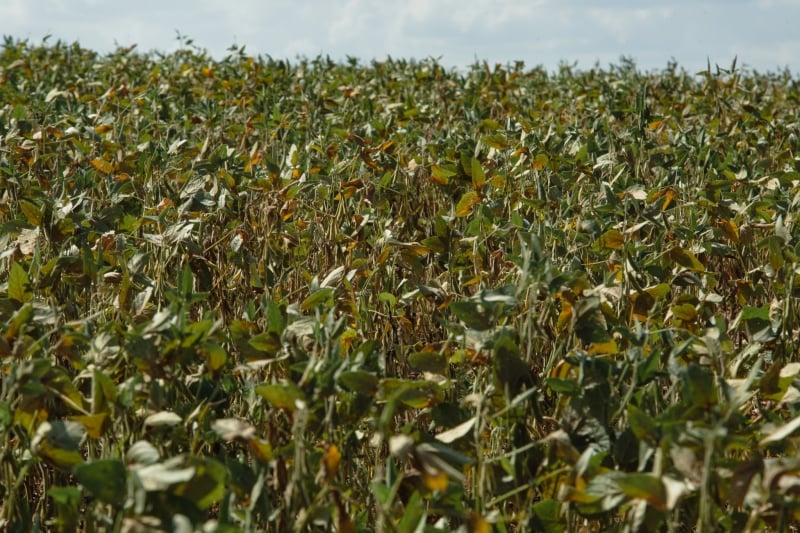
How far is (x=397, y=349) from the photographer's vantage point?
212cm

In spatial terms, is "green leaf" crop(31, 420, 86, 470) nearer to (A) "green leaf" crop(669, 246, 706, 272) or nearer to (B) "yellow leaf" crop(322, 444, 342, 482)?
(B) "yellow leaf" crop(322, 444, 342, 482)

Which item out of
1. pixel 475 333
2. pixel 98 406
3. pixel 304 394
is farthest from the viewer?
pixel 475 333

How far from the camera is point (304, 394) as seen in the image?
1195 millimetres

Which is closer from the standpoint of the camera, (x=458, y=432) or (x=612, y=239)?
(x=458, y=432)

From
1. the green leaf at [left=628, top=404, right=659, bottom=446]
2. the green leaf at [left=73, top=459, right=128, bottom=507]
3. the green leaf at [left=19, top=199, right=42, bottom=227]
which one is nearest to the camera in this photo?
the green leaf at [left=73, top=459, right=128, bottom=507]

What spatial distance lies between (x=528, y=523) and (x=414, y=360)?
292 mm

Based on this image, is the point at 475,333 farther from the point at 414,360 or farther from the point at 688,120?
the point at 688,120

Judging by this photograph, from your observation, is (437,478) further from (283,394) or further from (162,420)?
(162,420)

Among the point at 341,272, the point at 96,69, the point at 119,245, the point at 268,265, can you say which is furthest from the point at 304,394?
the point at 96,69

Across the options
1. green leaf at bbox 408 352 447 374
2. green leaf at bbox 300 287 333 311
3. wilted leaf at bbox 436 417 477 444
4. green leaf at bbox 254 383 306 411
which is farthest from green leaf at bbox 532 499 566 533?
green leaf at bbox 300 287 333 311

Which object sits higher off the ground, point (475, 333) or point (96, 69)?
point (96, 69)

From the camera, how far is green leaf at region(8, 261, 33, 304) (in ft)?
5.41

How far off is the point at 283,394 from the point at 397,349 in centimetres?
Result: 93

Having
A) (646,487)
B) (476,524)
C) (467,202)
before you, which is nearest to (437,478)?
(476,524)
